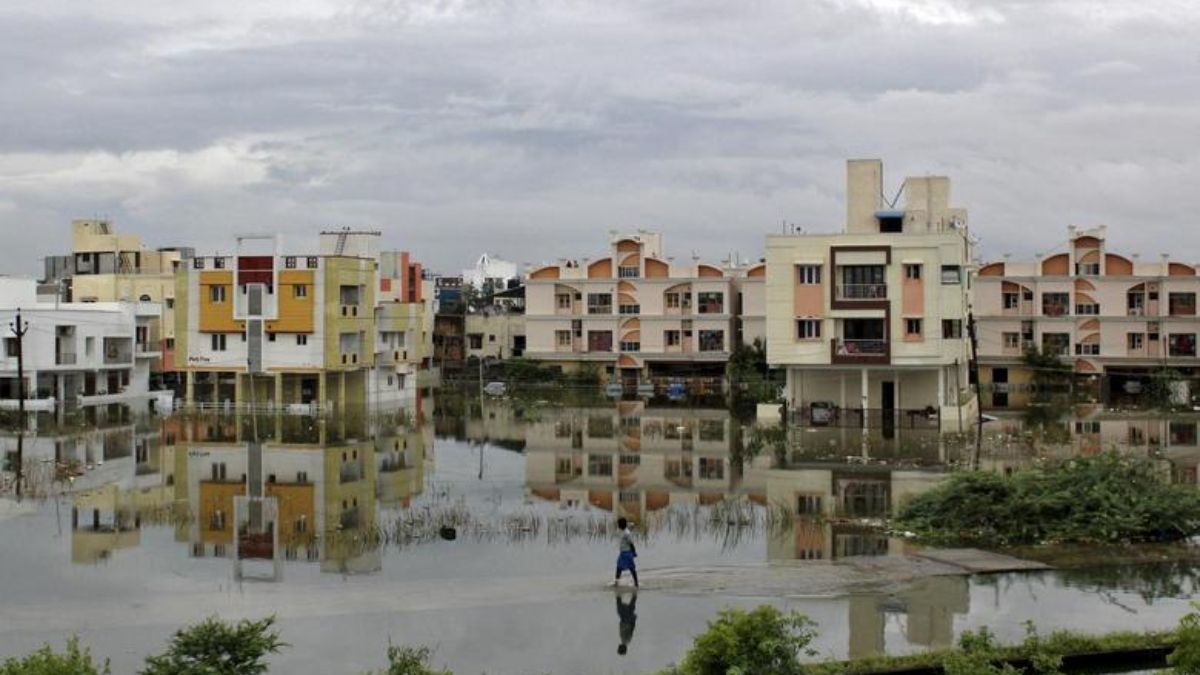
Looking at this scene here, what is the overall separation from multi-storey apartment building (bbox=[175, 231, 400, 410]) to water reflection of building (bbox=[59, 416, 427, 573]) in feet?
21.3

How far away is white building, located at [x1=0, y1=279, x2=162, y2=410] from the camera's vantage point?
45688 millimetres

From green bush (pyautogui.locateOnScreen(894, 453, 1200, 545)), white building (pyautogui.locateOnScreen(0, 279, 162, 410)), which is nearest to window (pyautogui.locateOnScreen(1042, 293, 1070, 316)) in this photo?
white building (pyautogui.locateOnScreen(0, 279, 162, 410))

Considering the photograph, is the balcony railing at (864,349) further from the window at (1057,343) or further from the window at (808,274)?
the window at (1057,343)

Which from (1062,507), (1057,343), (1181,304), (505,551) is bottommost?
(505,551)

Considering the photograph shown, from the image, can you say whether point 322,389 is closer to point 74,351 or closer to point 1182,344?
point 74,351

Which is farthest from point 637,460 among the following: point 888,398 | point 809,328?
point 888,398

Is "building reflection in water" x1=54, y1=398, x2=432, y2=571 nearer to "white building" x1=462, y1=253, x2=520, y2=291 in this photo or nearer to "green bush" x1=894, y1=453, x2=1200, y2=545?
"green bush" x1=894, y1=453, x2=1200, y2=545

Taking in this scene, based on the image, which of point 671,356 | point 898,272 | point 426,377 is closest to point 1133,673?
point 898,272

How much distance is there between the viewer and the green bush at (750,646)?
9.55 metres

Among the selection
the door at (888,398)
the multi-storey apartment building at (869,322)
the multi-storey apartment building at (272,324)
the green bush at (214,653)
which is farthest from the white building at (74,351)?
the green bush at (214,653)

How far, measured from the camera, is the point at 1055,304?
181ft

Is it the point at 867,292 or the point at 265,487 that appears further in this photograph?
the point at 867,292

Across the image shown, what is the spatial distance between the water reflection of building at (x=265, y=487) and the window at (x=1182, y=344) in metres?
32.2

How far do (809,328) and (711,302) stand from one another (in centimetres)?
1798
